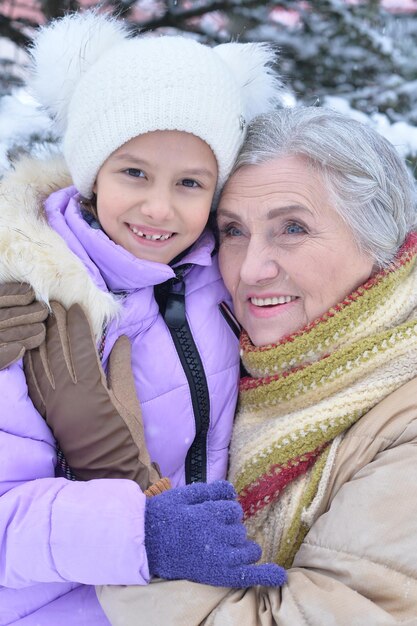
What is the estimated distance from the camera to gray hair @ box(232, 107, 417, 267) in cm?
213

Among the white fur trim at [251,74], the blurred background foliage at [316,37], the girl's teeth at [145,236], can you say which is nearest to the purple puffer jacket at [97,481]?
the girl's teeth at [145,236]

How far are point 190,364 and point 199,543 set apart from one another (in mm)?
645

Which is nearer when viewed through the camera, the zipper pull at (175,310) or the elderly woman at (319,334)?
the elderly woman at (319,334)

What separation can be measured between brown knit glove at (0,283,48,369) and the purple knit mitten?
0.53 meters

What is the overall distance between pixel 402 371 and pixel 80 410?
94cm

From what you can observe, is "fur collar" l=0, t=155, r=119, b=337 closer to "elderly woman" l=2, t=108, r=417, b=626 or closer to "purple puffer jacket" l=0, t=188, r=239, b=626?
"purple puffer jacket" l=0, t=188, r=239, b=626

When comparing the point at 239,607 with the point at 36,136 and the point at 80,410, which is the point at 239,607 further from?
the point at 36,136

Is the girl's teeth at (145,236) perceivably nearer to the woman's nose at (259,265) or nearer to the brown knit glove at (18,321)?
the woman's nose at (259,265)

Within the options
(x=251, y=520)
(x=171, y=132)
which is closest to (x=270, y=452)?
(x=251, y=520)

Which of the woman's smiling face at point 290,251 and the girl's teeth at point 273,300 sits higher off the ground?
the woman's smiling face at point 290,251

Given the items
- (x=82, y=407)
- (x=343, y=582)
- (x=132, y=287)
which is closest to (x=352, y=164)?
(x=132, y=287)

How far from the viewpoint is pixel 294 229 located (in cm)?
217

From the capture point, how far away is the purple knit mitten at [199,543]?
162cm

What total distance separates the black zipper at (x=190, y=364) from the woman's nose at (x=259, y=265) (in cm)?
23
